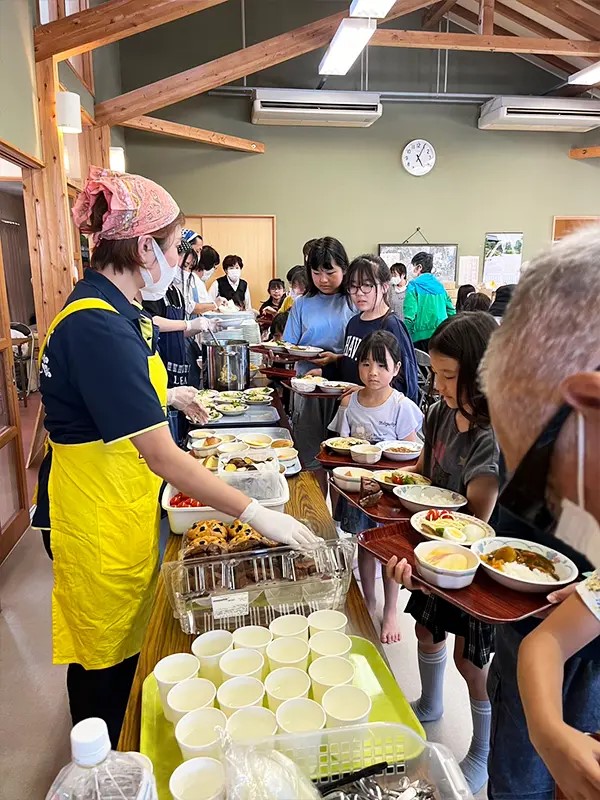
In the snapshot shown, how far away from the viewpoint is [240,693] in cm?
89

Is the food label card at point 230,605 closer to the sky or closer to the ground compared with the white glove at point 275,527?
closer to the ground

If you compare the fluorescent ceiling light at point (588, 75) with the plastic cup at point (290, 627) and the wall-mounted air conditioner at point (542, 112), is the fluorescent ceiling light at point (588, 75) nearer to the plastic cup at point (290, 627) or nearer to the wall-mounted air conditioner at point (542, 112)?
the wall-mounted air conditioner at point (542, 112)

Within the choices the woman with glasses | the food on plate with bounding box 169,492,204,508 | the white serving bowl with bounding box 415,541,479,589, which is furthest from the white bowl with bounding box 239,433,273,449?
the white serving bowl with bounding box 415,541,479,589

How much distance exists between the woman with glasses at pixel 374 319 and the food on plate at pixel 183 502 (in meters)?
1.32

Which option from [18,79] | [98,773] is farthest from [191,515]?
[18,79]

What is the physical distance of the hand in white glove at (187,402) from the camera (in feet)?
6.98

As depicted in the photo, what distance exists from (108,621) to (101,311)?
747mm

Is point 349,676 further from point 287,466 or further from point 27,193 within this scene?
point 27,193

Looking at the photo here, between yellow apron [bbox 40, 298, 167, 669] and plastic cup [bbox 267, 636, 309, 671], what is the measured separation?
0.53m

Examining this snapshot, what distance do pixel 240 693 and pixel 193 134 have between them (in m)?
7.24

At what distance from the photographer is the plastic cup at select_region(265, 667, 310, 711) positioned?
87 cm

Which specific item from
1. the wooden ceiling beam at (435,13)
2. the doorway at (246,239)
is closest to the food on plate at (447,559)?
the doorway at (246,239)

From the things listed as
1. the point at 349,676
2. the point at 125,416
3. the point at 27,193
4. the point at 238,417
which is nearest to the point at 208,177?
the point at 27,193

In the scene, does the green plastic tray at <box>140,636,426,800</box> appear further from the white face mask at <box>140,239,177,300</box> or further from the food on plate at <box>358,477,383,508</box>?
the white face mask at <box>140,239,177,300</box>
